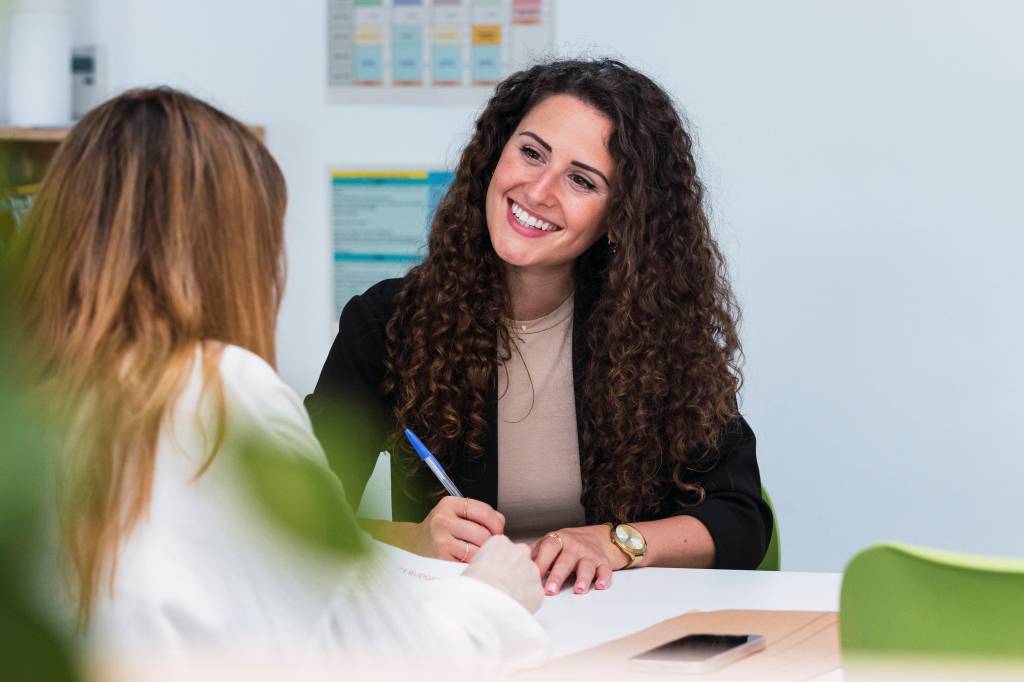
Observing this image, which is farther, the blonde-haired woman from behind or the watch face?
the watch face

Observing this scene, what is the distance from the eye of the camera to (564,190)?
1.78m

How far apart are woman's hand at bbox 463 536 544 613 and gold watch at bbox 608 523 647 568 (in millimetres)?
407

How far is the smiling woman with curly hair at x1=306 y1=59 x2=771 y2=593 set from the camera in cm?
175

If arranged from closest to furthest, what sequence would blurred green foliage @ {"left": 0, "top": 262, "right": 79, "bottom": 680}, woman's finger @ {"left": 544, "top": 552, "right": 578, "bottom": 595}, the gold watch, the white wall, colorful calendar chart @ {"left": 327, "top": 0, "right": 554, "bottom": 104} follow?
1. blurred green foliage @ {"left": 0, "top": 262, "right": 79, "bottom": 680}
2. woman's finger @ {"left": 544, "top": 552, "right": 578, "bottom": 595}
3. the gold watch
4. the white wall
5. colorful calendar chart @ {"left": 327, "top": 0, "right": 554, "bottom": 104}

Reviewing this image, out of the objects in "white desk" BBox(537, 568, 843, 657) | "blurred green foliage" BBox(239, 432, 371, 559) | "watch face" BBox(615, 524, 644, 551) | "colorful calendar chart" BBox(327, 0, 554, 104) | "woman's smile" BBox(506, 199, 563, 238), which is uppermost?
"colorful calendar chart" BBox(327, 0, 554, 104)

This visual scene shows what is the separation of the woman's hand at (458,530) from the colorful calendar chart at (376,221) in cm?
165

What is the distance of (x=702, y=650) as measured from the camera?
0.98 m

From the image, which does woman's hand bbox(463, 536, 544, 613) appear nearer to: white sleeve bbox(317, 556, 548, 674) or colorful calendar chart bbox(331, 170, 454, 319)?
white sleeve bbox(317, 556, 548, 674)

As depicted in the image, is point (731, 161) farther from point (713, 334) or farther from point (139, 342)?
point (139, 342)

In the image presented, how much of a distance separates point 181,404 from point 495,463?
146 cm

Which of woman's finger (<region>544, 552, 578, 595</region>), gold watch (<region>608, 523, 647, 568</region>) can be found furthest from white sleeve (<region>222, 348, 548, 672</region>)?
gold watch (<region>608, 523, 647, 568</region>)

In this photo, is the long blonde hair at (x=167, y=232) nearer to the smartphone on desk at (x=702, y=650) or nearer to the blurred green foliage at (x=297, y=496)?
the blurred green foliage at (x=297, y=496)

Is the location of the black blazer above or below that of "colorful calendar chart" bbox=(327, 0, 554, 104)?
below

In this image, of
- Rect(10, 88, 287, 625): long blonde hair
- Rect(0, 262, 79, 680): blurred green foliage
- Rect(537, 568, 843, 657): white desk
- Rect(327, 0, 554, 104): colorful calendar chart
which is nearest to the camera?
Rect(0, 262, 79, 680): blurred green foliage
